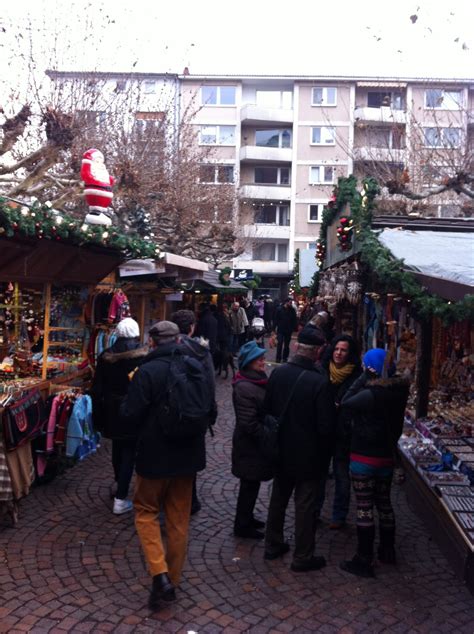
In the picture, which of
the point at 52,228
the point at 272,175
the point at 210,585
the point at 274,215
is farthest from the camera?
→ the point at 272,175

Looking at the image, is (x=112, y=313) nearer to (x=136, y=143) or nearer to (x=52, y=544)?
(x=52, y=544)

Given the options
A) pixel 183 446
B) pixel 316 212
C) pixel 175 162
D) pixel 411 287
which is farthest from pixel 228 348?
pixel 316 212

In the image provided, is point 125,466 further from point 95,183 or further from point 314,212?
point 314,212

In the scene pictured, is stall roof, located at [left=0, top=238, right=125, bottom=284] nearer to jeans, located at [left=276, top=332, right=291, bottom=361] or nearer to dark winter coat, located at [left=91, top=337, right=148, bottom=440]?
dark winter coat, located at [left=91, top=337, right=148, bottom=440]

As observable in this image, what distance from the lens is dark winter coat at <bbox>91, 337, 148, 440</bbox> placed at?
512 cm

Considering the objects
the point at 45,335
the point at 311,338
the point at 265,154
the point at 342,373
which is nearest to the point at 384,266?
the point at 342,373

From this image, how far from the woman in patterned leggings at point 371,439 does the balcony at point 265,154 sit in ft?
108

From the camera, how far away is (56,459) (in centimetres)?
569

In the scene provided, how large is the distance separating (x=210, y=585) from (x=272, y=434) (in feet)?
3.74

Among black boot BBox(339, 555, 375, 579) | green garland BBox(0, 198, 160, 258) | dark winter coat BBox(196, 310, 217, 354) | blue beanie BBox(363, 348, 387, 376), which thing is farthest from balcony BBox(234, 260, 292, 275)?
black boot BBox(339, 555, 375, 579)

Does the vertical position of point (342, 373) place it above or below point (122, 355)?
below

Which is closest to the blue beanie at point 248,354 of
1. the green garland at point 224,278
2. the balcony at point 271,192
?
the green garland at point 224,278

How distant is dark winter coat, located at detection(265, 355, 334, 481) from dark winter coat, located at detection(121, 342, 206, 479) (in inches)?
29.9

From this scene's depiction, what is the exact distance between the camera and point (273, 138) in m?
37.0
